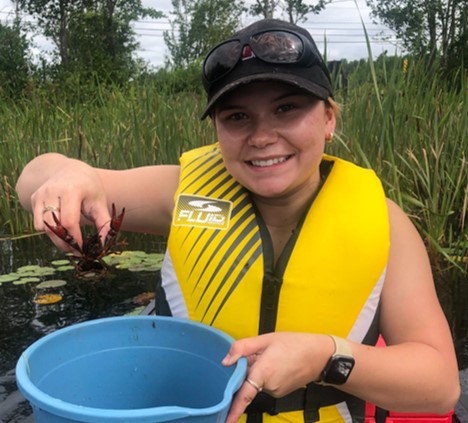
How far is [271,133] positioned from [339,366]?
58 cm

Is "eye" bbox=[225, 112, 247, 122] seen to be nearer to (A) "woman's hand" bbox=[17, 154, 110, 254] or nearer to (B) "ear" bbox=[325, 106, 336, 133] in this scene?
(B) "ear" bbox=[325, 106, 336, 133]

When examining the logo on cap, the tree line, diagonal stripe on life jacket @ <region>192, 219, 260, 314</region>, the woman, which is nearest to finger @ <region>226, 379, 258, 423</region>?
the woman

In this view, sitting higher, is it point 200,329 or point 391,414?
point 200,329

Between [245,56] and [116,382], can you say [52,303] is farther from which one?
[245,56]

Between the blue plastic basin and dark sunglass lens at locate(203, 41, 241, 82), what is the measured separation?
2.08 feet

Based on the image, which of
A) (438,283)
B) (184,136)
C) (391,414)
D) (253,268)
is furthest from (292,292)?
(184,136)

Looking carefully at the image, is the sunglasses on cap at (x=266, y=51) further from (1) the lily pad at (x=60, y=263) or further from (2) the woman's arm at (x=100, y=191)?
(1) the lily pad at (x=60, y=263)

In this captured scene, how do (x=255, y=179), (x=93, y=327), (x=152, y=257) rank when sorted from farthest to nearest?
1. (x=152, y=257)
2. (x=255, y=179)
3. (x=93, y=327)

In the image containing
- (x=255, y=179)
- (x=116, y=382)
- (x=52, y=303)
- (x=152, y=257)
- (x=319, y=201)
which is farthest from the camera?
(x=152, y=257)

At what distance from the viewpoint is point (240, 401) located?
993 mm

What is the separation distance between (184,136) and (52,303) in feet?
5.16

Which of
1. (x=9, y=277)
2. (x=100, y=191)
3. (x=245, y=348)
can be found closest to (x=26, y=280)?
(x=9, y=277)

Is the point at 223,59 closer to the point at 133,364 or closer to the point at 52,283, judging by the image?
the point at 133,364

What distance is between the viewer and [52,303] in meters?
2.99
